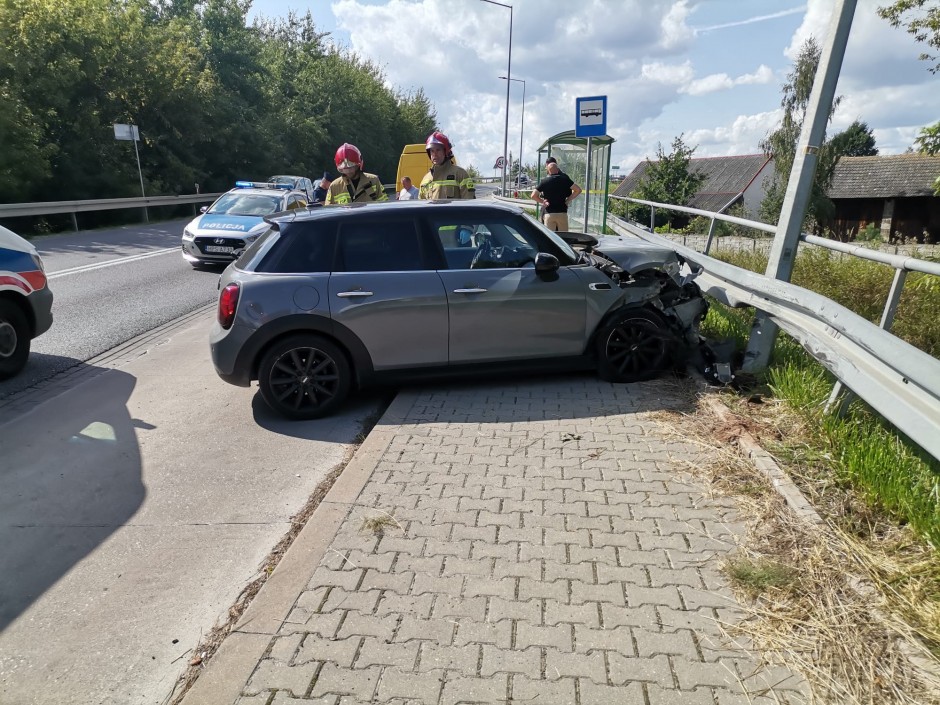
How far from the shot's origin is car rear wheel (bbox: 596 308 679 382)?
585 cm

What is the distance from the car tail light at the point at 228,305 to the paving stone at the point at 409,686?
344 centimetres

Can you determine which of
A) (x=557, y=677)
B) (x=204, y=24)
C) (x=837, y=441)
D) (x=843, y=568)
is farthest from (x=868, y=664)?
(x=204, y=24)

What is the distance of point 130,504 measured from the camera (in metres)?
4.20

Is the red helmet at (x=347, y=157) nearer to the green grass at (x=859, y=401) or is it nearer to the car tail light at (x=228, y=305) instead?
the car tail light at (x=228, y=305)

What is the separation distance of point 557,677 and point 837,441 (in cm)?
250

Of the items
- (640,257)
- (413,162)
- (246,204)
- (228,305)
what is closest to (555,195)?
(640,257)

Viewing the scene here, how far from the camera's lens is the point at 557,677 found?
256 centimetres

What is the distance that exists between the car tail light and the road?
799 millimetres

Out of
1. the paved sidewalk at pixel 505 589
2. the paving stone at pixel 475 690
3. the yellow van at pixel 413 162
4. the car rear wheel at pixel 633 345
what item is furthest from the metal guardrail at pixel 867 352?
the yellow van at pixel 413 162

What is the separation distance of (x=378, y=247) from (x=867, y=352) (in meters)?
3.53

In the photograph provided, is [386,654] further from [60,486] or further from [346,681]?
[60,486]

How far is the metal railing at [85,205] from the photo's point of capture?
18.4 m

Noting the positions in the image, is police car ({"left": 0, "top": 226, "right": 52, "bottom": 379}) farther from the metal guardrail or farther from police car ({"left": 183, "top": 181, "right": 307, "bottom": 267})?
the metal guardrail

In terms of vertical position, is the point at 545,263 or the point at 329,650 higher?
the point at 545,263
